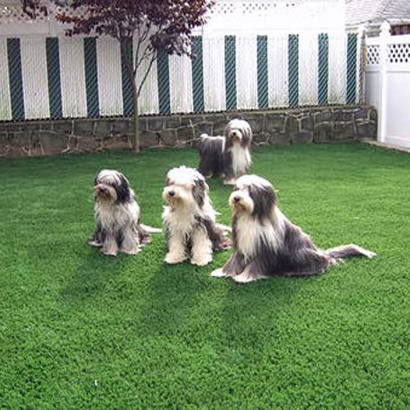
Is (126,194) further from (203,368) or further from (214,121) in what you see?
(214,121)

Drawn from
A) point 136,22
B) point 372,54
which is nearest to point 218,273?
point 136,22

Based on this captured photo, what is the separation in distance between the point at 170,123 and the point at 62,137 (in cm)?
176

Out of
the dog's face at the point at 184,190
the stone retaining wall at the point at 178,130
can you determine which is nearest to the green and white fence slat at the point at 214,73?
the stone retaining wall at the point at 178,130

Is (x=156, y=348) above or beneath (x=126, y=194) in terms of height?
beneath

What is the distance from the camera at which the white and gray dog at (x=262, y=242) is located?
438 cm

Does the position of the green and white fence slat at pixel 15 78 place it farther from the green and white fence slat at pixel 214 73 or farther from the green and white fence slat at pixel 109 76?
the green and white fence slat at pixel 214 73

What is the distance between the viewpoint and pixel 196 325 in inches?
155

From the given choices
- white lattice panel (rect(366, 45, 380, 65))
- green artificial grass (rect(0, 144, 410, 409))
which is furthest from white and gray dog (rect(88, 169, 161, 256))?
white lattice panel (rect(366, 45, 380, 65))

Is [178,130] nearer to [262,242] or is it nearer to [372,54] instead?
[372,54]

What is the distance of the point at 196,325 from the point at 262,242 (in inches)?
32.4

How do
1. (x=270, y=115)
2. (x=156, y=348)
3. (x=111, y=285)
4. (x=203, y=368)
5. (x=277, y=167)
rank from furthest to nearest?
(x=270, y=115)
(x=277, y=167)
(x=111, y=285)
(x=156, y=348)
(x=203, y=368)

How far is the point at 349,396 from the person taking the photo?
3.15 m

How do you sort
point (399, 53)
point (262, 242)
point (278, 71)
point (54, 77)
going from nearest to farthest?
point (262, 242)
point (54, 77)
point (399, 53)
point (278, 71)

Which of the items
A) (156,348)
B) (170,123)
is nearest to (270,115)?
(170,123)
